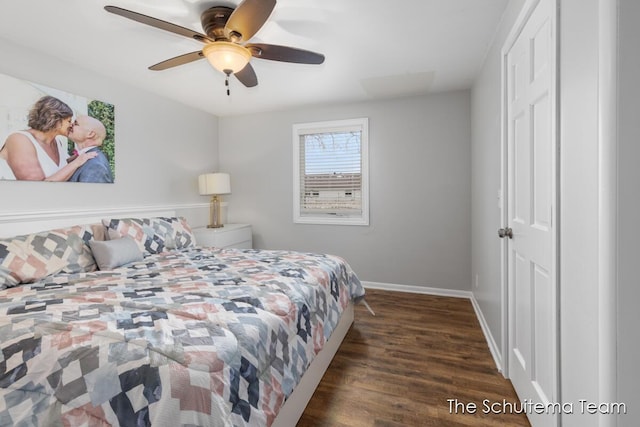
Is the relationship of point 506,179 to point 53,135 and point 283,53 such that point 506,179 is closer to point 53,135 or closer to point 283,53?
point 283,53

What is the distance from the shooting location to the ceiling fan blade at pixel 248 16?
1.50m

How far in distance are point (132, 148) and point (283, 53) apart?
6.83 feet

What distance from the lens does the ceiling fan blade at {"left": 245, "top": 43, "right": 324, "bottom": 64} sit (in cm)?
192

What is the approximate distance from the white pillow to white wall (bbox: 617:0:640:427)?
2.71 m

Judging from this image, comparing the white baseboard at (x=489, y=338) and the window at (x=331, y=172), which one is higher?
the window at (x=331, y=172)

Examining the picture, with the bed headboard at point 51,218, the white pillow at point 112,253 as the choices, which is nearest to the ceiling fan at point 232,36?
the white pillow at point 112,253

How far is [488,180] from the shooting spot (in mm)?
2441

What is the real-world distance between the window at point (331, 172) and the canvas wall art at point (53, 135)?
2100 millimetres

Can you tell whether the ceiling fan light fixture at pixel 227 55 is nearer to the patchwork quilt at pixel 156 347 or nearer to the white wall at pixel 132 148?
the patchwork quilt at pixel 156 347

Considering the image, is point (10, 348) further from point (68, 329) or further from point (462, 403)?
point (462, 403)

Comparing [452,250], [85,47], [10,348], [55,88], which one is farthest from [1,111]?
[452,250]

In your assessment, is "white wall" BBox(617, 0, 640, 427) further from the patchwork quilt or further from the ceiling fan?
the ceiling fan

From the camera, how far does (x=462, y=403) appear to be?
5.58 feet

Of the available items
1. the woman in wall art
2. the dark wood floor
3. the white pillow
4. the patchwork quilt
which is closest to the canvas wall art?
the woman in wall art
